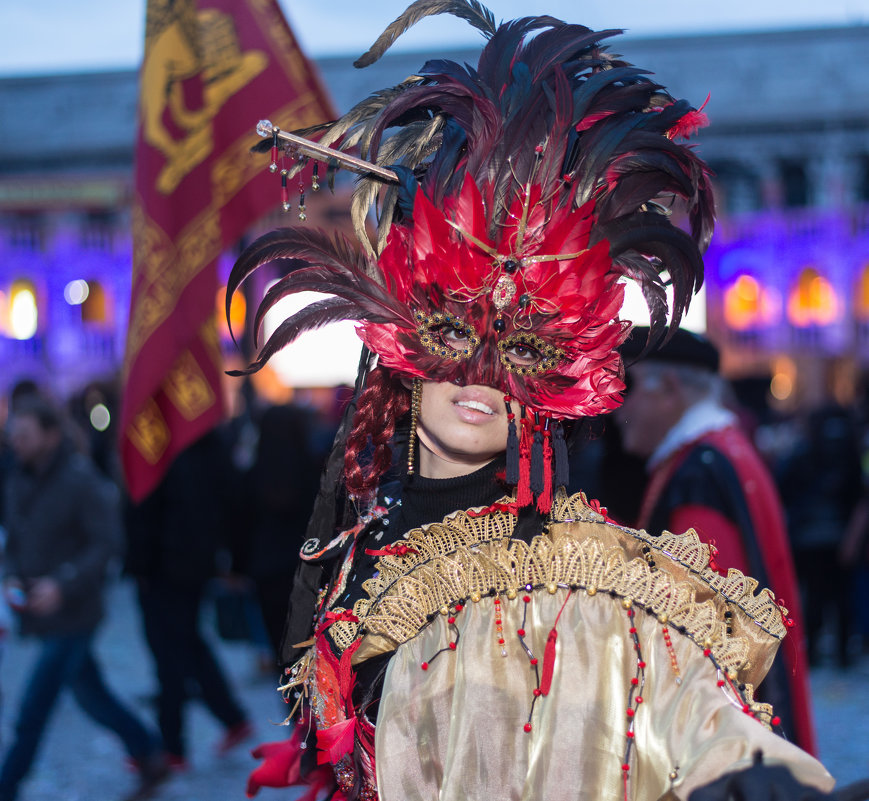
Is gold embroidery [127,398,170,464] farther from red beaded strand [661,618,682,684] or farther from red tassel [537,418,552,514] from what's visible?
red beaded strand [661,618,682,684]

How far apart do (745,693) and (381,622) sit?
2.01 feet

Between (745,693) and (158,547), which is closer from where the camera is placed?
(745,693)

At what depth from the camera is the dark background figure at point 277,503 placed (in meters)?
5.83

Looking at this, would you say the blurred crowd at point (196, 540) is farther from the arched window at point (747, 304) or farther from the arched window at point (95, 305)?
the arched window at point (95, 305)

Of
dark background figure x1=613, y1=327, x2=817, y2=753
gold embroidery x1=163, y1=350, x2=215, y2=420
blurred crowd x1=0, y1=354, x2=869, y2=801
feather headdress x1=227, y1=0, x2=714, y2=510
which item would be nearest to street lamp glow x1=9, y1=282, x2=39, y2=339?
blurred crowd x1=0, y1=354, x2=869, y2=801

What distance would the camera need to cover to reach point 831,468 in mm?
8000

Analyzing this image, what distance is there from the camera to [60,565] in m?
4.92

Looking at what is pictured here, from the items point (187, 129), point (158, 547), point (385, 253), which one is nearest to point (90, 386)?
point (158, 547)

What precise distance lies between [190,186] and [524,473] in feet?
9.23

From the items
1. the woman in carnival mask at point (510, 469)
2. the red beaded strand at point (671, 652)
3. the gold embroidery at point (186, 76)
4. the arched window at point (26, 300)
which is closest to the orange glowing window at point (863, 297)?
the arched window at point (26, 300)

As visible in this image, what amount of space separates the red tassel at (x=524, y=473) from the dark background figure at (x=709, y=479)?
1580mm

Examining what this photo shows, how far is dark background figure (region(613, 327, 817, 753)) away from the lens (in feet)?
11.8

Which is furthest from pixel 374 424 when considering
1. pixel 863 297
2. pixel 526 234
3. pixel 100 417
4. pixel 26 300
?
pixel 26 300

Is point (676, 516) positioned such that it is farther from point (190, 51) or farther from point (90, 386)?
point (90, 386)
